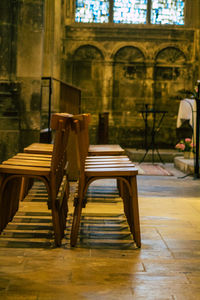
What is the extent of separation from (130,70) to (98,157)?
29.1 ft

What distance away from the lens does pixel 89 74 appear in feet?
40.3

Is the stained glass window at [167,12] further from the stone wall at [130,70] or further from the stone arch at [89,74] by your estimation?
the stone arch at [89,74]

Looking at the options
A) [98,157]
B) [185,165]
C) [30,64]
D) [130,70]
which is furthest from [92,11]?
[98,157]

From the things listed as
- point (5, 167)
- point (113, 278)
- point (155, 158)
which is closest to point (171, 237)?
point (113, 278)

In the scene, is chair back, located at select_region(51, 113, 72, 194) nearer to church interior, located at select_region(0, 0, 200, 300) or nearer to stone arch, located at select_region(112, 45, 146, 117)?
church interior, located at select_region(0, 0, 200, 300)

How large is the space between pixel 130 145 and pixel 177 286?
1015 cm

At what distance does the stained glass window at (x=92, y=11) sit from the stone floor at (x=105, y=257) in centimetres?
952

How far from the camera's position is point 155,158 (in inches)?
375

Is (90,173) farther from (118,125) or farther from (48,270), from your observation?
(118,125)

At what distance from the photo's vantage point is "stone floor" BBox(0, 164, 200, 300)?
2.02m

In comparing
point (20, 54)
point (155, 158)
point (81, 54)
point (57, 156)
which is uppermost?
point (81, 54)

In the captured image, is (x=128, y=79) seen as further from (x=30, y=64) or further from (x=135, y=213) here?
(x=135, y=213)

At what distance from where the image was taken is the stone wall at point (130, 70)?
12219mm

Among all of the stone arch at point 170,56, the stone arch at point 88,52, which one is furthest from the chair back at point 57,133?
the stone arch at point 170,56
